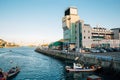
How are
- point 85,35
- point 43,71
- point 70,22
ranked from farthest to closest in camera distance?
point 70,22
point 85,35
point 43,71

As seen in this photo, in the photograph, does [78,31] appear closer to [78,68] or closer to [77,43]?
[77,43]

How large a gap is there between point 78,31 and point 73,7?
33.6m

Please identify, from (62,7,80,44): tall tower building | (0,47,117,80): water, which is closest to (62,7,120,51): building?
(62,7,80,44): tall tower building

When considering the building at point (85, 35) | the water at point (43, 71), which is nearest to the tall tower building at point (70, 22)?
the building at point (85, 35)

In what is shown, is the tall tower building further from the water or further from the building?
the water

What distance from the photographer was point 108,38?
12581cm

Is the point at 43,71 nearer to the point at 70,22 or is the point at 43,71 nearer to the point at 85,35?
the point at 85,35

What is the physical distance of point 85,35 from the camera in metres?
113

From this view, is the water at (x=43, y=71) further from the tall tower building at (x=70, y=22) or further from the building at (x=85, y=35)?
the tall tower building at (x=70, y=22)

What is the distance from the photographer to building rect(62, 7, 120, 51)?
114 m

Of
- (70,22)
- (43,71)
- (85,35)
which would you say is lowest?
(43,71)

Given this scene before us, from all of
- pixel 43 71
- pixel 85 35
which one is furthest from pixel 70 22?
pixel 43 71

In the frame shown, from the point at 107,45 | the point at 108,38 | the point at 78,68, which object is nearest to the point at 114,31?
the point at 108,38

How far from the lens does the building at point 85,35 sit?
373 ft
